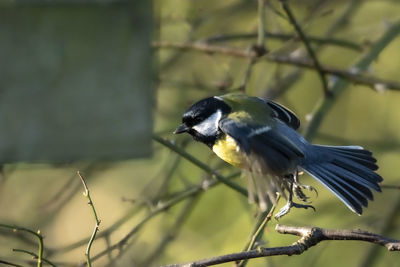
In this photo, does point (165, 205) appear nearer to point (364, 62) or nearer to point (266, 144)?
point (266, 144)

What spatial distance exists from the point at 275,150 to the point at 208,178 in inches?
27.8

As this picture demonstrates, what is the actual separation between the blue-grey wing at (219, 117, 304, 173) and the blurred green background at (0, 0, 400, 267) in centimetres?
56

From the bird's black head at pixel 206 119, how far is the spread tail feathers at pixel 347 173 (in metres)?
0.27

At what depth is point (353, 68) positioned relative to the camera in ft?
8.77

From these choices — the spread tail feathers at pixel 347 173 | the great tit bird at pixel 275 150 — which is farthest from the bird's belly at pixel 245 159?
the spread tail feathers at pixel 347 173

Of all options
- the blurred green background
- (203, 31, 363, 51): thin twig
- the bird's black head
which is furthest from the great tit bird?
(203, 31, 363, 51): thin twig

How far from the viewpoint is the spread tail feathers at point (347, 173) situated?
194cm

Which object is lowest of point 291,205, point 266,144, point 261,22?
point 291,205

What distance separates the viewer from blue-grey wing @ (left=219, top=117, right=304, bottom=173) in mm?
1782

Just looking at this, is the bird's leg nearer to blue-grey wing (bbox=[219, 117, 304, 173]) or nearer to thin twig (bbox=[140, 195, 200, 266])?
blue-grey wing (bbox=[219, 117, 304, 173])

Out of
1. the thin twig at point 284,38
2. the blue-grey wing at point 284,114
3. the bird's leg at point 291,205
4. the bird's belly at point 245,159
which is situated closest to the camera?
the bird's belly at point 245,159

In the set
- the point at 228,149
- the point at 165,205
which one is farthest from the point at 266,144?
the point at 165,205

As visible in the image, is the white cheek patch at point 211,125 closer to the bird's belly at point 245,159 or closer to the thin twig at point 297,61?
the bird's belly at point 245,159

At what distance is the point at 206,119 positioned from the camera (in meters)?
2.02
